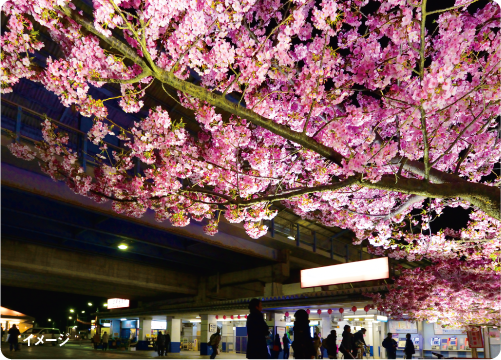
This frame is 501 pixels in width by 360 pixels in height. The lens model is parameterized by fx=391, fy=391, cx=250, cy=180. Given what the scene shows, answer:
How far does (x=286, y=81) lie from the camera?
29.0 feet

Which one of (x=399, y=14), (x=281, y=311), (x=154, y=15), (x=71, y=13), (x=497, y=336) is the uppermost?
(x=399, y=14)

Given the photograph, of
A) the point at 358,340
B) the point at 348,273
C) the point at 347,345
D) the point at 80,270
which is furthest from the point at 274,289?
the point at 347,345

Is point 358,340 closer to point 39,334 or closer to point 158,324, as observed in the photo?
point 158,324

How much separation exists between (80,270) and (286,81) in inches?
630

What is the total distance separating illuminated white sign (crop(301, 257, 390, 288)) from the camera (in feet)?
57.7

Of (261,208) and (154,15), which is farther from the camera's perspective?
(261,208)

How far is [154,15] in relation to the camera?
19.2ft

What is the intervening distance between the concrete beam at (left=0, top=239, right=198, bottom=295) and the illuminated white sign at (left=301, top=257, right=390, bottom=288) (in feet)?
28.0

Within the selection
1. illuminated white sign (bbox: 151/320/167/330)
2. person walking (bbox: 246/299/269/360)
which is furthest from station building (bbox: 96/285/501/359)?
person walking (bbox: 246/299/269/360)

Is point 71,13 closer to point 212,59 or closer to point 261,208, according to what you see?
point 212,59

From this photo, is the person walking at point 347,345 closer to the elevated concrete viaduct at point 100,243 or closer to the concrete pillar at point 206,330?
the elevated concrete viaduct at point 100,243

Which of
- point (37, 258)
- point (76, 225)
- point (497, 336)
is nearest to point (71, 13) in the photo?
point (76, 225)

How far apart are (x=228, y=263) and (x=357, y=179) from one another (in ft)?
58.6

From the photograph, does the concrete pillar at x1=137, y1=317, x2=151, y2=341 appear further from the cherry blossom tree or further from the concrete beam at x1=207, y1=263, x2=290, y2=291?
the cherry blossom tree
